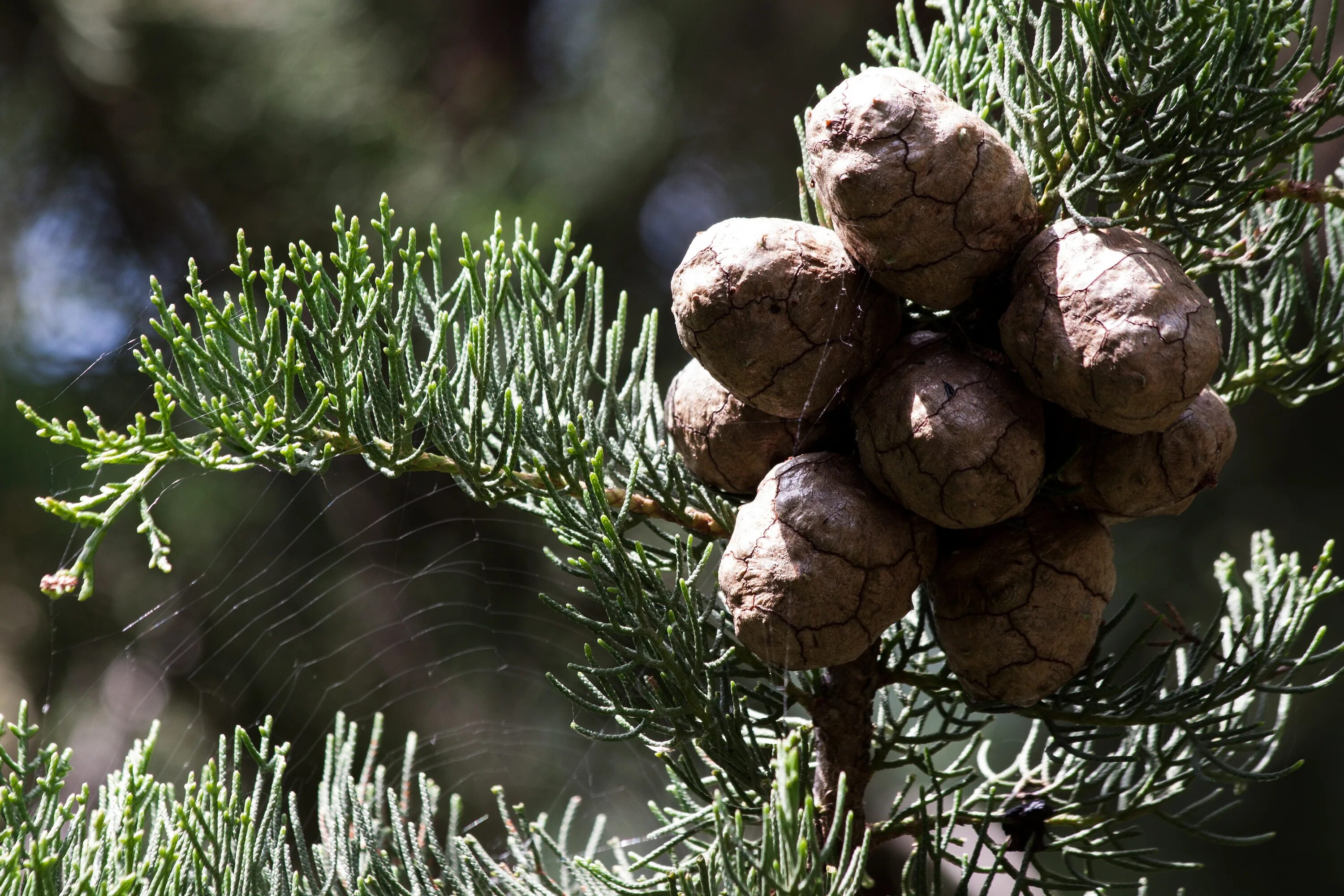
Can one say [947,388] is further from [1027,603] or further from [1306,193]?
[1306,193]

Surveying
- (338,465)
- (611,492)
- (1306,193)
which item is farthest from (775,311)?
(338,465)

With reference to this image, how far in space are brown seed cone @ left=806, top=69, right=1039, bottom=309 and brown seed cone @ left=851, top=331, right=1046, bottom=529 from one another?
61 millimetres

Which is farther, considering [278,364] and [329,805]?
[329,805]

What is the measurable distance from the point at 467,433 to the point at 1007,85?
43 cm

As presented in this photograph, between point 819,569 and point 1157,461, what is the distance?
23 cm

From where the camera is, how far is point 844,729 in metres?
0.70

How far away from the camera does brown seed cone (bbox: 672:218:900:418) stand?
600 millimetres

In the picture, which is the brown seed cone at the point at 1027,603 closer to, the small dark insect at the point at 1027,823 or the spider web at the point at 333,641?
the small dark insect at the point at 1027,823

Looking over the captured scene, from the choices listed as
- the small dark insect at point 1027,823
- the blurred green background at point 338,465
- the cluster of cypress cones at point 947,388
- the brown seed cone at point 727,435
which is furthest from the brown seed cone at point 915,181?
the blurred green background at point 338,465

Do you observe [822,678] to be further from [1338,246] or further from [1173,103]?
[1338,246]

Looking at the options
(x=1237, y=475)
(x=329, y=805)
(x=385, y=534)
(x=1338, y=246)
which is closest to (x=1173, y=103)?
(x=1338, y=246)

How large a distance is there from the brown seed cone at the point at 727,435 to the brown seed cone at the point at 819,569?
0.06 m

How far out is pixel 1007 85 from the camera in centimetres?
64

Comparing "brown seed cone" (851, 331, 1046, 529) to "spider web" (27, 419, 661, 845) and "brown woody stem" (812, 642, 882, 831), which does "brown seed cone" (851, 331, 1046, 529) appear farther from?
"spider web" (27, 419, 661, 845)
